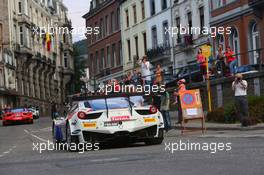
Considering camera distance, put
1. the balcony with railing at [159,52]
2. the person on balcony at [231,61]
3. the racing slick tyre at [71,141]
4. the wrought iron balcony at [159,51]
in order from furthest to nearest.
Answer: the wrought iron balcony at [159,51] < the balcony with railing at [159,52] < the person on balcony at [231,61] < the racing slick tyre at [71,141]

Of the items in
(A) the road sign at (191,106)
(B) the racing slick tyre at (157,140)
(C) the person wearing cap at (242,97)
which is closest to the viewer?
(B) the racing slick tyre at (157,140)

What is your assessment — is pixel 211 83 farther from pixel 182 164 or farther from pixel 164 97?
pixel 182 164

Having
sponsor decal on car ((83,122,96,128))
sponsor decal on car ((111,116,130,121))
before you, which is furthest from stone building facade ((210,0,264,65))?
sponsor decal on car ((83,122,96,128))

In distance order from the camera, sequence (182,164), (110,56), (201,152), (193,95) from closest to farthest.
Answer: (182,164)
(201,152)
(193,95)
(110,56)

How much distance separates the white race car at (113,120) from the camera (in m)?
17.3

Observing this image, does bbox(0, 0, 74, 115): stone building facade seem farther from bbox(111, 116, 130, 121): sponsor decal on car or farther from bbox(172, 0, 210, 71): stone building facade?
bbox(111, 116, 130, 121): sponsor decal on car

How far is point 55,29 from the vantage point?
340ft

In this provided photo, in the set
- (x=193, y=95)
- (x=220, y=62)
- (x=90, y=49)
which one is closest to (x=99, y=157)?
(x=193, y=95)

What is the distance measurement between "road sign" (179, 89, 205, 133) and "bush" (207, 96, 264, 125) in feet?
5.33

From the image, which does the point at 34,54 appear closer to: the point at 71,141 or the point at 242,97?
the point at 242,97

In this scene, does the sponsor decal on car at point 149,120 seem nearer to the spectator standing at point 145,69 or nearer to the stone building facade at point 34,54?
the spectator standing at point 145,69

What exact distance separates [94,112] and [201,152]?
3.85 metres

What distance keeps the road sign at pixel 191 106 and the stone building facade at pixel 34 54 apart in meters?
51.3

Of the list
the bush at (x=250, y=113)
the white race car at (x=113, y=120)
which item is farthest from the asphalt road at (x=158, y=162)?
the bush at (x=250, y=113)
